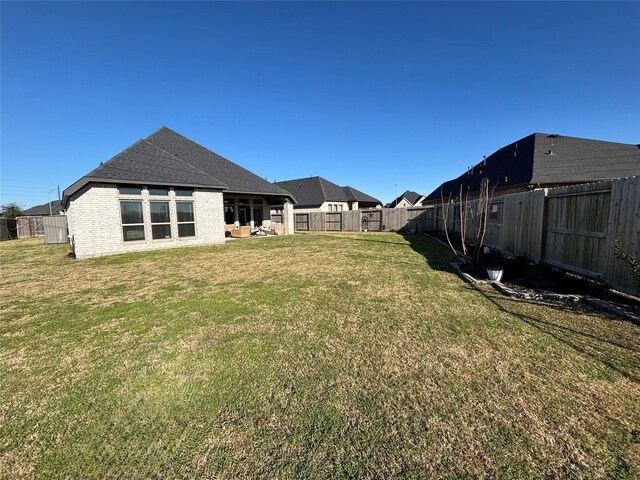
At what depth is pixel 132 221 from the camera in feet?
38.7

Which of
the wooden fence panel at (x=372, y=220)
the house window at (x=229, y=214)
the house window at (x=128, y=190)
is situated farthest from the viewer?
the wooden fence panel at (x=372, y=220)

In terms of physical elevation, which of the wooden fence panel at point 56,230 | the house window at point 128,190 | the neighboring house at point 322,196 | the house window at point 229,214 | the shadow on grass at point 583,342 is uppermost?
the neighboring house at point 322,196

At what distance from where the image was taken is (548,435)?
6.74 feet

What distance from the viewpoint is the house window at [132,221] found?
1159 centimetres

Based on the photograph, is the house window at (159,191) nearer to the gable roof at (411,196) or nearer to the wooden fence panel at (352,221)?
the wooden fence panel at (352,221)

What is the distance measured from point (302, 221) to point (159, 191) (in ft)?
56.2

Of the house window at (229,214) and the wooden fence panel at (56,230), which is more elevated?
the house window at (229,214)

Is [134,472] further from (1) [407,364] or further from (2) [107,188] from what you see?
(2) [107,188]

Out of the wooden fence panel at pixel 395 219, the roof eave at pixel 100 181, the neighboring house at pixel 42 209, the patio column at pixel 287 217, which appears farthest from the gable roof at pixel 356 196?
the neighboring house at pixel 42 209

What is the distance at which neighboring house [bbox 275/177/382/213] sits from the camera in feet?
110

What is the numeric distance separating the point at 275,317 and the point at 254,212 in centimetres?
1663

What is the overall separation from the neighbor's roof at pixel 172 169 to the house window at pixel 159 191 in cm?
42

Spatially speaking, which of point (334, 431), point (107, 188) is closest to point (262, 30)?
point (107, 188)

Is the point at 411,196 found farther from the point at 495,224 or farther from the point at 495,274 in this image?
the point at 495,274
